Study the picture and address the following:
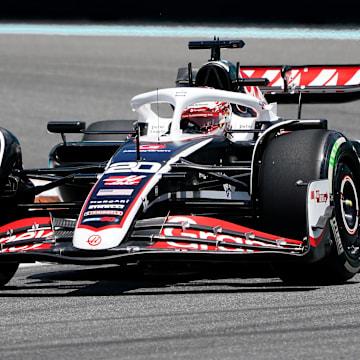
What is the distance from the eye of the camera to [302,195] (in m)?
6.29

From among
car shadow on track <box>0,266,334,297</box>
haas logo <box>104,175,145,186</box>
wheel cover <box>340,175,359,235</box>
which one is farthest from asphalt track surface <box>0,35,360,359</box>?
haas logo <box>104,175,145,186</box>

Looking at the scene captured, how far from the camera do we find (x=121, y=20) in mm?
15297

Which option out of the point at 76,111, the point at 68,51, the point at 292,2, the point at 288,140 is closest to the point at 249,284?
the point at 288,140

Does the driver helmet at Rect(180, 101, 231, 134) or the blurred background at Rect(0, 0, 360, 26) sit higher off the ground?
the blurred background at Rect(0, 0, 360, 26)

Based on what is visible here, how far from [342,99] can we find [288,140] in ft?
12.0

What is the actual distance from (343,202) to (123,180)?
5.19 feet

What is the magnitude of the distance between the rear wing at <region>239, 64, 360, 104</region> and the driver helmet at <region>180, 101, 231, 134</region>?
1.92 meters

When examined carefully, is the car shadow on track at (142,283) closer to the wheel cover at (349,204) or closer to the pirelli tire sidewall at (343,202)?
the pirelli tire sidewall at (343,202)

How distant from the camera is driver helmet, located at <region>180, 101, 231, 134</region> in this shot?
7.96m

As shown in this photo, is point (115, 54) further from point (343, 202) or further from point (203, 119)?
point (343, 202)

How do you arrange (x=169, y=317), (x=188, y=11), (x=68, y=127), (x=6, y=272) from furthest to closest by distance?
1. (x=188, y=11)
2. (x=68, y=127)
3. (x=6, y=272)
4. (x=169, y=317)

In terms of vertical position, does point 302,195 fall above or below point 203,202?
above

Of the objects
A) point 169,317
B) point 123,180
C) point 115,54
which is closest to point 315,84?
point 123,180

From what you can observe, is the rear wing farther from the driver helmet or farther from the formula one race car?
the formula one race car
